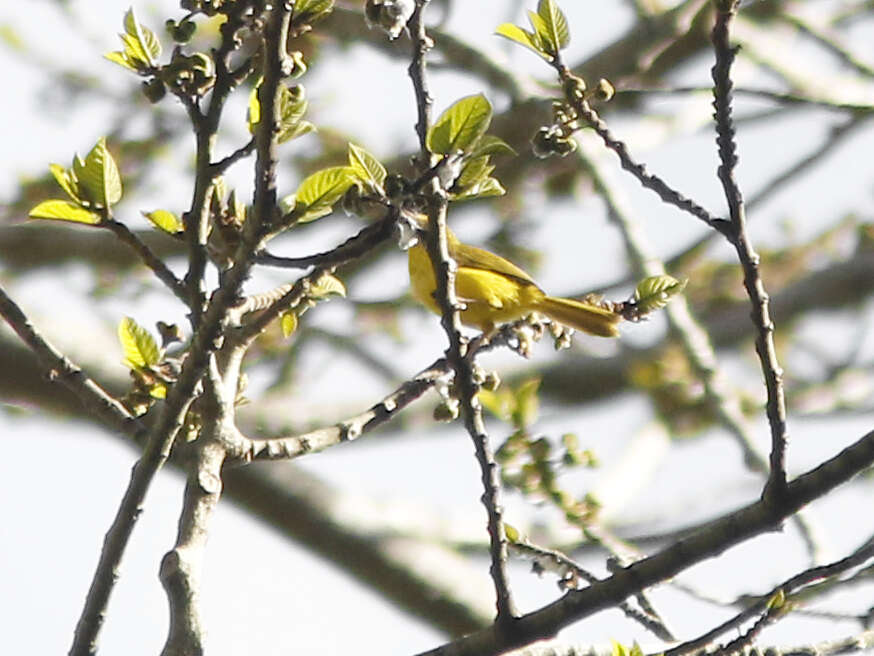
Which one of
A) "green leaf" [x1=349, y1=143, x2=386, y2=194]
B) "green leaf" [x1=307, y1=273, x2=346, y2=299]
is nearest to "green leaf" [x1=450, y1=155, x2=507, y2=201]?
"green leaf" [x1=349, y1=143, x2=386, y2=194]

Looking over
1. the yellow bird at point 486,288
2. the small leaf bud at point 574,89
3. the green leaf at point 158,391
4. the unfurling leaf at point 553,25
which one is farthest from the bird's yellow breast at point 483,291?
the small leaf bud at point 574,89

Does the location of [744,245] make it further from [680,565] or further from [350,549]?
[350,549]

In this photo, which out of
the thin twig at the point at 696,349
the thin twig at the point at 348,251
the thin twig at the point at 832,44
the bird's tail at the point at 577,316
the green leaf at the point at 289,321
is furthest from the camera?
the thin twig at the point at 832,44

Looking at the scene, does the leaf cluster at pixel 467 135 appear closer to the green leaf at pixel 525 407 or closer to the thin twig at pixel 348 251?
the thin twig at pixel 348 251

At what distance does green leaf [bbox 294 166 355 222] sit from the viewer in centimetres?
181

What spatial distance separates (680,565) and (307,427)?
3023 mm

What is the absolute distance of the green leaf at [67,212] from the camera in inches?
73.9

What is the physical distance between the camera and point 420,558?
459 centimetres

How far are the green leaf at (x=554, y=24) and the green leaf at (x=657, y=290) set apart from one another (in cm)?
41

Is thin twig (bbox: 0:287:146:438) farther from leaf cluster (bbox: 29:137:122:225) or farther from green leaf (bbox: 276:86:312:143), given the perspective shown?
green leaf (bbox: 276:86:312:143)

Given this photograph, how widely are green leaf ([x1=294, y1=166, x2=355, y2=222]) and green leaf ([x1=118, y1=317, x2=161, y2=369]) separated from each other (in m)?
0.39

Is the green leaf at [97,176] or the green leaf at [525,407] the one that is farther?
the green leaf at [525,407]

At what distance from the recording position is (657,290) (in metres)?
2.08

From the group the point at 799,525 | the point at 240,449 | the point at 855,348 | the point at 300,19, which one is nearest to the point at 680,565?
the point at 240,449
